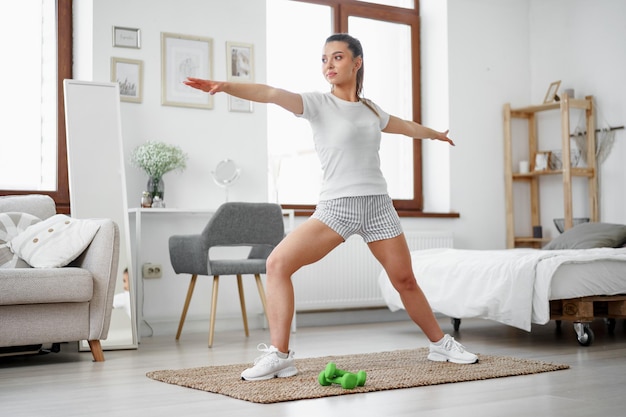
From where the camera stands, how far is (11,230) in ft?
Result: 13.0

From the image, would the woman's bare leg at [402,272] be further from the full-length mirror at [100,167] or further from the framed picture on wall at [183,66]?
the framed picture on wall at [183,66]

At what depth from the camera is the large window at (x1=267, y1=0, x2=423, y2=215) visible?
584cm

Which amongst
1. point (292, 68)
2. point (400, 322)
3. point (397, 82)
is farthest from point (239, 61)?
point (400, 322)

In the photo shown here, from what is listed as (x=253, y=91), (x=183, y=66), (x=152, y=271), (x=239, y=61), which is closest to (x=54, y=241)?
(x=152, y=271)

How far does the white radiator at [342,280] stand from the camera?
18.2ft

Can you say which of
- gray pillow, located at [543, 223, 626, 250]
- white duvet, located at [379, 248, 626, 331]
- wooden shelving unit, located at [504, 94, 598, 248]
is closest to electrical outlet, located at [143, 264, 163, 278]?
white duvet, located at [379, 248, 626, 331]

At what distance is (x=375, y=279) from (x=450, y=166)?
114 centimetres

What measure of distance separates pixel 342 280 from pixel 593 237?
5.69 ft

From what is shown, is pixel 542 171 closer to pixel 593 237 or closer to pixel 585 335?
pixel 593 237

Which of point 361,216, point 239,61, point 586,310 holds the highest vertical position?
point 239,61

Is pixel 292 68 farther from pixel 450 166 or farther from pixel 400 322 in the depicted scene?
pixel 400 322

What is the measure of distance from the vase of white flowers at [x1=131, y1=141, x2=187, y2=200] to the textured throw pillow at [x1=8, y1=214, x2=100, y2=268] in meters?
1.01

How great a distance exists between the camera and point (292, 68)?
5922 millimetres

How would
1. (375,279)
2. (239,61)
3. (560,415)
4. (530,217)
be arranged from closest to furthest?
(560,415), (239,61), (375,279), (530,217)
